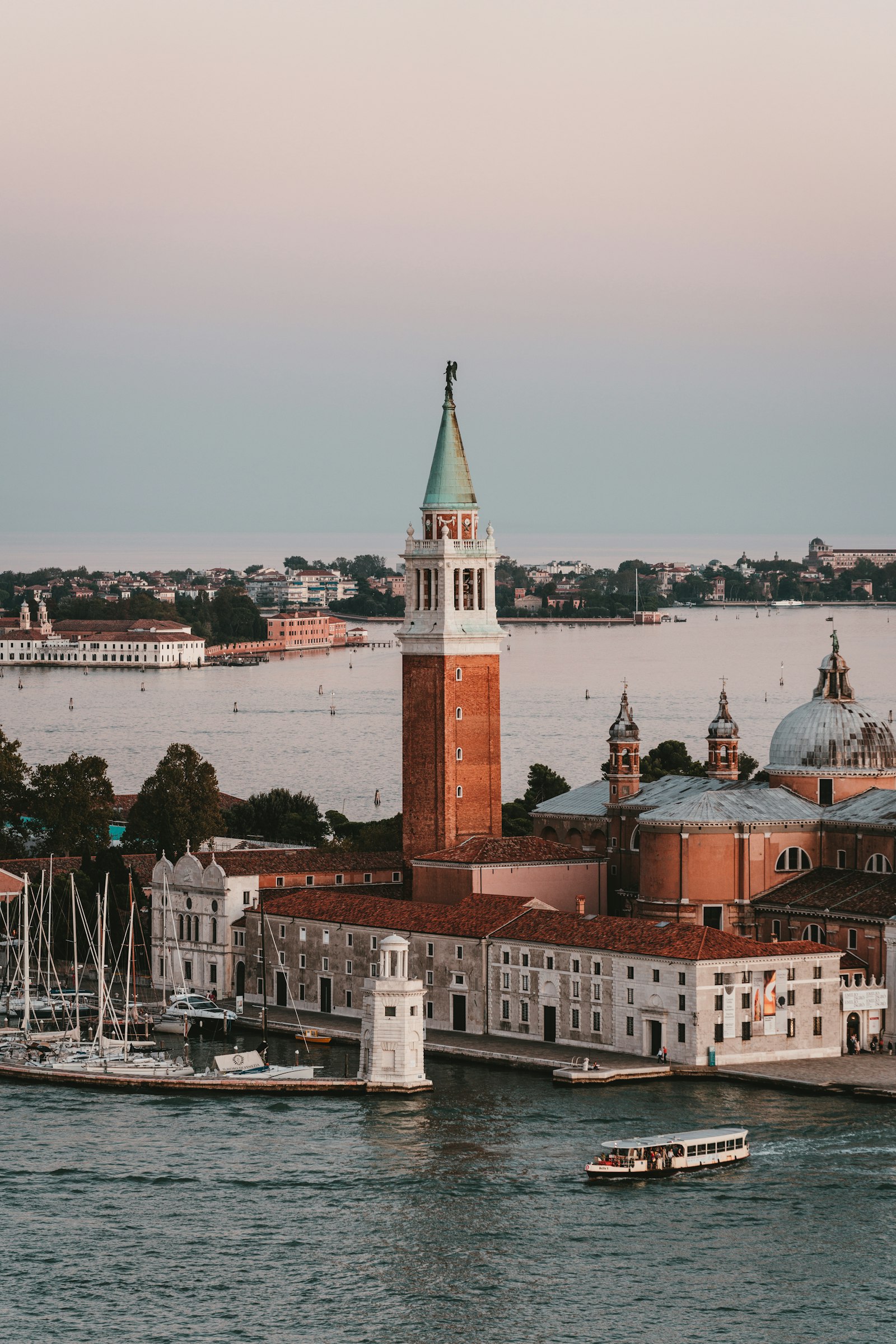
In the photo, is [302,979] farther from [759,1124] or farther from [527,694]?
[527,694]

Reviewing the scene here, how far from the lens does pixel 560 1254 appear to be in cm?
3444

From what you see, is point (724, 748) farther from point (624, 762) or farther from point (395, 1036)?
point (395, 1036)

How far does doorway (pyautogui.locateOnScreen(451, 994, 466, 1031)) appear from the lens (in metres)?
48.7

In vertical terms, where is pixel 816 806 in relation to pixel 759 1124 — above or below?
above

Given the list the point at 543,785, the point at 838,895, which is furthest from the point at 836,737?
the point at 543,785

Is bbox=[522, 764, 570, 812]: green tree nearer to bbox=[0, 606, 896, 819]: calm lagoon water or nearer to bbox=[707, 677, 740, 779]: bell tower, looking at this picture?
bbox=[0, 606, 896, 819]: calm lagoon water

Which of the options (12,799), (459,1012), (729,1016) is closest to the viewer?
(729,1016)

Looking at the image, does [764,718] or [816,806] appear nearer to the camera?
[816,806]

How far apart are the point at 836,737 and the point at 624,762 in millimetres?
6550

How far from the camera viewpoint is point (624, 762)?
57375mm

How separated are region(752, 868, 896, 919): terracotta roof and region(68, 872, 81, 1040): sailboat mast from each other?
13086 mm

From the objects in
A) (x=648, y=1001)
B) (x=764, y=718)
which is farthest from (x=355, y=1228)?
(x=764, y=718)

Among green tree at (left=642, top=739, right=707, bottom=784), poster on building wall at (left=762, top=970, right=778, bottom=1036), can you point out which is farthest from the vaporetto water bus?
green tree at (left=642, top=739, right=707, bottom=784)

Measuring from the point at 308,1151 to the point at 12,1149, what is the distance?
471 cm
